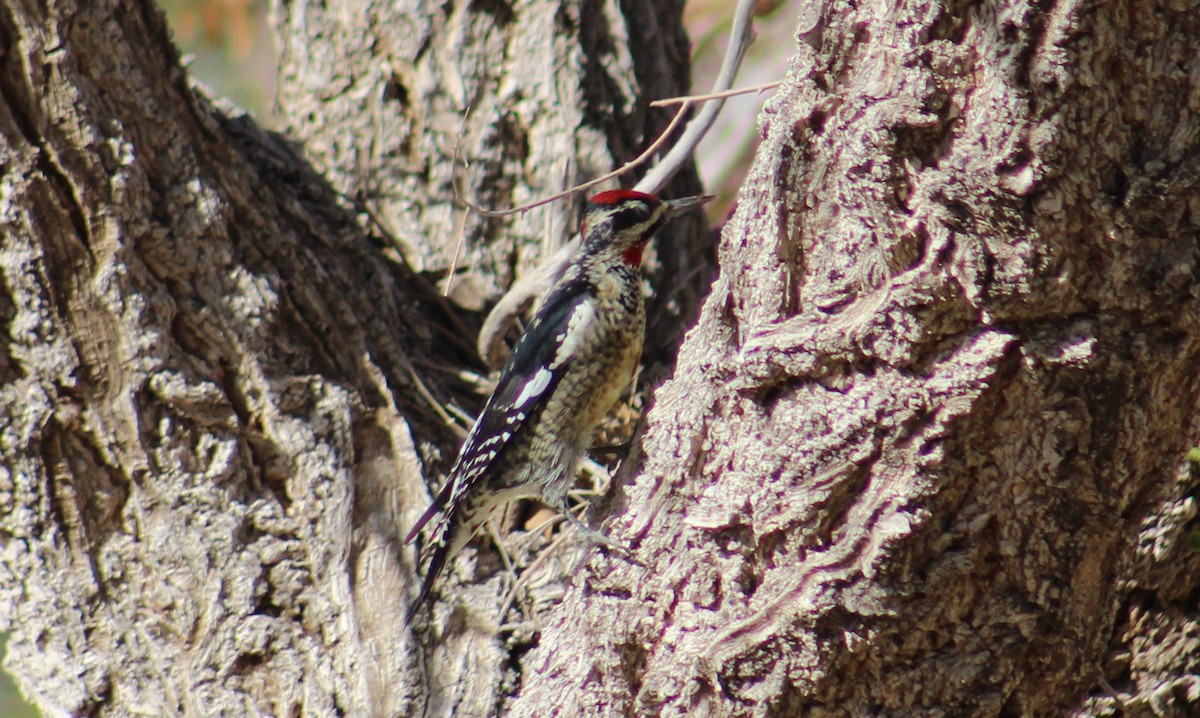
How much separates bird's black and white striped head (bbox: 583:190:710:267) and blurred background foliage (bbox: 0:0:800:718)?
48 centimetres

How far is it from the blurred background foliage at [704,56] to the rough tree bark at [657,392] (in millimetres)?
536

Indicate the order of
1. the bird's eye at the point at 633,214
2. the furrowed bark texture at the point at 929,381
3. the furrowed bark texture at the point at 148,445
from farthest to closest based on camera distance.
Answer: the bird's eye at the point at 633,214 → the furrowed bark texture at the point at 148,445 → the furrowed bark texture at the point at 929,381

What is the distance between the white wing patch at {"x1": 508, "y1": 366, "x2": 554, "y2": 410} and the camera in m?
3.09

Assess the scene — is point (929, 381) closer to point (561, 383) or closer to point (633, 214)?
point (561, 383)

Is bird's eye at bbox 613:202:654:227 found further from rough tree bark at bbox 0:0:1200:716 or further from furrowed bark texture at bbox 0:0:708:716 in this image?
furrowed bark texture at bbox 0:0:708:716

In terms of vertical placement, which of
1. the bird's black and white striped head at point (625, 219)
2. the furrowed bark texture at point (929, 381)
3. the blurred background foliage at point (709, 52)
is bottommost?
the furrowed bark texture at point (929, 381)

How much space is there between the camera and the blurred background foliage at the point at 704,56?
4582 millimetres

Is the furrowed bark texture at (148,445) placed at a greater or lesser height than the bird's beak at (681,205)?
lesser

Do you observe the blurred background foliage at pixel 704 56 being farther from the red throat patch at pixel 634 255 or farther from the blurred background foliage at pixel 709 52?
the red throat patch at pixel 634 255

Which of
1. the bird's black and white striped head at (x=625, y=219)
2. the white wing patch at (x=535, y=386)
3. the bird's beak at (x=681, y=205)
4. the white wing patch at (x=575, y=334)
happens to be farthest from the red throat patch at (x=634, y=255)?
the white wing patch at (x=535, y=386)

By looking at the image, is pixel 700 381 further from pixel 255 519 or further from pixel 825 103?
pixel 255 519

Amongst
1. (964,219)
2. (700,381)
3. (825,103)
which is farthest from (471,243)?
(964,219)

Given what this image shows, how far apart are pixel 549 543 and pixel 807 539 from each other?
4.43ft

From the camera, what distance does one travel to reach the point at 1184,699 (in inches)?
97.3
